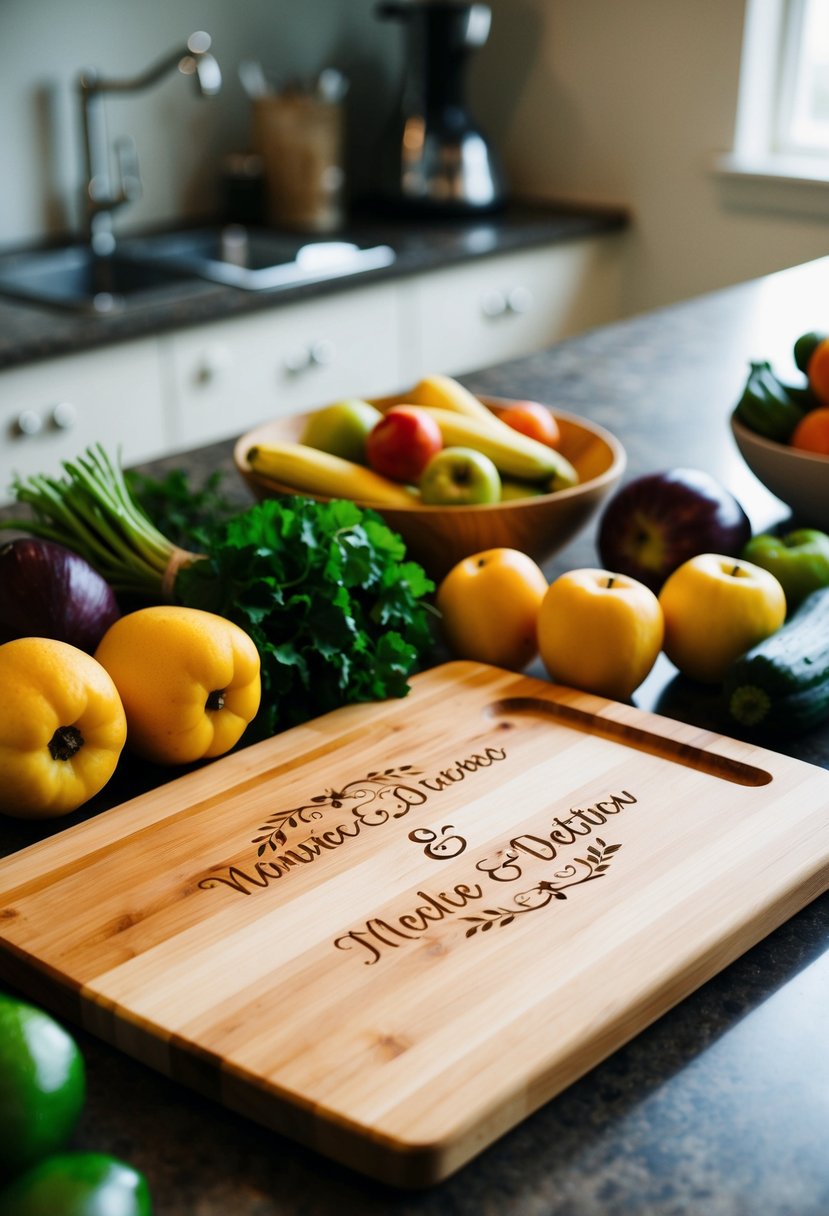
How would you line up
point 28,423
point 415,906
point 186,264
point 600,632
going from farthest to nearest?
point 186,264
point 28,423
point 600,632
point 415,906

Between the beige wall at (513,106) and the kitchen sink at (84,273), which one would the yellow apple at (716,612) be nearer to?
the kitchen sink at (84,273)

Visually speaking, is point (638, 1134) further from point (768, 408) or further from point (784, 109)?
point (784, 109)

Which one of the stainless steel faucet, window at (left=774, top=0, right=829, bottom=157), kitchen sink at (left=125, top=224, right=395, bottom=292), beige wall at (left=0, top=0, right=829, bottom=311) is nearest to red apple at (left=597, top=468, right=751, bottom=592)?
kitchen sink at (left=125, top=224, right=395, bottom=292)

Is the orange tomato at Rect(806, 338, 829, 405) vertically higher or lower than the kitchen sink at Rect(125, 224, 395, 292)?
higher

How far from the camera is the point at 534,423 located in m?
1.27

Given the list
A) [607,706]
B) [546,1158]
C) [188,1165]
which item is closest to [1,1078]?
[188,1165]

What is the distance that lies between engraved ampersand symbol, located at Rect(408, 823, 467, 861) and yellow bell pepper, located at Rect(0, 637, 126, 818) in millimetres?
201

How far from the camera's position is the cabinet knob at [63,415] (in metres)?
2.39

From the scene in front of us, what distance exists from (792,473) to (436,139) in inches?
94.4

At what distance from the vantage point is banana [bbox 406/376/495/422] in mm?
1257

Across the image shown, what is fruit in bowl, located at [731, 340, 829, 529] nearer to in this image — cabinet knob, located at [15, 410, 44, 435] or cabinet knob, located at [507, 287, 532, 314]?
cabinet knob, located at [15, 410, 44, 435]

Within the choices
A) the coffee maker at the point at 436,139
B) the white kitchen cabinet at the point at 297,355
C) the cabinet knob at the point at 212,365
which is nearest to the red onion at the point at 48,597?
the white kitchen cabinet at the point at 297,355

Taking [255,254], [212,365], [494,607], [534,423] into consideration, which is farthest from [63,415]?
[494,607]

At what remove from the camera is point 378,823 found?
0.81 meters
